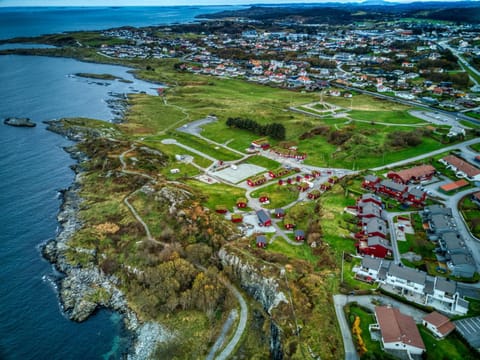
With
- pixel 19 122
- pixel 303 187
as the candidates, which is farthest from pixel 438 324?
pixel 19 122

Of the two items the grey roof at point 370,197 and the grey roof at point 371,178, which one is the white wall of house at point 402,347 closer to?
the grey roof at point 370,197

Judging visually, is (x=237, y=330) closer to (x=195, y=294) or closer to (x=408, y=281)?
(x=195, y=294)

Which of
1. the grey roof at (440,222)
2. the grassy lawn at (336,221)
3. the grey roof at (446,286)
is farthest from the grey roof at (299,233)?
the grey roof at (440,222)

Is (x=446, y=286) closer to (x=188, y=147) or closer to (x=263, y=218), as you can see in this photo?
(x=263, y=218)

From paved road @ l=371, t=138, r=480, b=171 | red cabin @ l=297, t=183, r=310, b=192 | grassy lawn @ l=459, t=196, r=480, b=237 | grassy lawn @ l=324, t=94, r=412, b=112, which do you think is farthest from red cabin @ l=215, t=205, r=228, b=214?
grassy lawn @ l=324, t=94, r=412, b=112

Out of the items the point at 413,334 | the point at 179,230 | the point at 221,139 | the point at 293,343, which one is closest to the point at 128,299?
the point at 179,230
